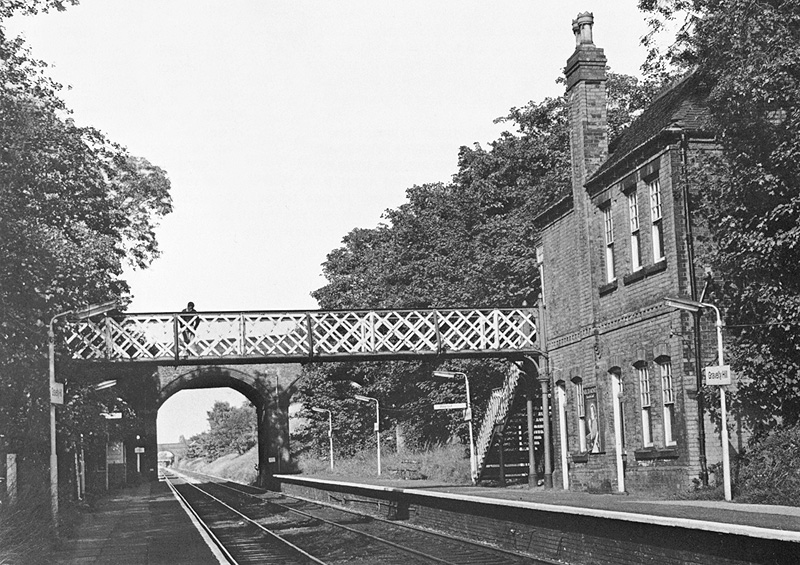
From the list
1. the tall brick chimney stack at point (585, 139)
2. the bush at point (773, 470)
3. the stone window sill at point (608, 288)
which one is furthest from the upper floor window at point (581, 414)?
the bush at point (773, 470)

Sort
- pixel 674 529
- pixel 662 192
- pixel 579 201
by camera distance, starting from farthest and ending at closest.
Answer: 1. pixel 579 201
2. pixel 662 192
3. pixel 674 529

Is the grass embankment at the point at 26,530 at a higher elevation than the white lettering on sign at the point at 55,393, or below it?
below

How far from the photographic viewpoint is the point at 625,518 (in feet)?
42.9

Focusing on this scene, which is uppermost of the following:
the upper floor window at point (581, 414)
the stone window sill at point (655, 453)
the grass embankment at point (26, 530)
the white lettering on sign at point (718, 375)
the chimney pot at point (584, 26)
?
the chimney pot at point (584, 26)

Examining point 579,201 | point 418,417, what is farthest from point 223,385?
point 579,201

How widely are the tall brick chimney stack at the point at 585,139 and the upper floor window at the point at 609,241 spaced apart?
23.2 inches

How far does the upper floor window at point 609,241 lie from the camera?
25.8 meters

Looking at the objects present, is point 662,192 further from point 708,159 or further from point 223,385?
point 223,385

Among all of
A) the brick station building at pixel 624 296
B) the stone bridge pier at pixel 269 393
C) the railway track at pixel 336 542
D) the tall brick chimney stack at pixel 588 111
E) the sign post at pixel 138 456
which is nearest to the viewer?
the railway track at pixel 336 542

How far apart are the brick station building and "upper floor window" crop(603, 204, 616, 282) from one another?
42 mm

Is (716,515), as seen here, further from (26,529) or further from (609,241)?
(609,241)

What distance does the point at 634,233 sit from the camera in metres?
24.4

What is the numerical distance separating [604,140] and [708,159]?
20.3ft

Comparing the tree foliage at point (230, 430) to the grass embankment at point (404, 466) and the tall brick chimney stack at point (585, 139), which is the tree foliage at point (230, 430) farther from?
the tall brick chimney stack at point (585, 139)
